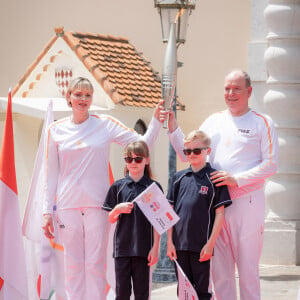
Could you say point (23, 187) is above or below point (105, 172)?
below

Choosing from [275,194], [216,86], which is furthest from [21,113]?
[275,194]

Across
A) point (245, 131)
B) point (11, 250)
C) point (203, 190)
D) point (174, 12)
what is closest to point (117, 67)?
point (174, 12)

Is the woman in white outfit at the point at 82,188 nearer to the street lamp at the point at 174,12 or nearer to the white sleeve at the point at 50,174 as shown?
the white sleeve at the point at 50,174

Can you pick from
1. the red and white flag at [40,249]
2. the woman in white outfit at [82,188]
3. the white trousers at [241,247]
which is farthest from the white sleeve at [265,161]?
the red and white flag at [40,249]

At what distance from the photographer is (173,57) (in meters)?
6.60

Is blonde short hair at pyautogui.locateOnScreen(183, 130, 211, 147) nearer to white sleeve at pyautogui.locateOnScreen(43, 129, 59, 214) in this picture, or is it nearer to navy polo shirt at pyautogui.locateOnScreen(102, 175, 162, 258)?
navy polo shirt at pyautogui.locateOnScreen(102, 175, 162, 258)

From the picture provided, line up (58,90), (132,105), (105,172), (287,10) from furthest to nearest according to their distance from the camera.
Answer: (58,90) < (132,105) < (287,10) < (105,172)

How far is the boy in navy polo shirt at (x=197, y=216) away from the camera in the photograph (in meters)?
5.93

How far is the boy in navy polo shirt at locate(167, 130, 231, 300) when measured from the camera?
5.93 m

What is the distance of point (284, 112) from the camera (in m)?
10.4

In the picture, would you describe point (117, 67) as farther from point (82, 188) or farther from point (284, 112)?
point (82, 188)

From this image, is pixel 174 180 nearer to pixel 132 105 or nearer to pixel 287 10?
pixel 287 10

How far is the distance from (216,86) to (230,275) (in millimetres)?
6901

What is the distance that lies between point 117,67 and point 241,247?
731cm
